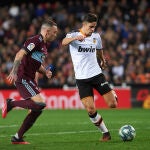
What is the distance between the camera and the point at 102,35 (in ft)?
85.9

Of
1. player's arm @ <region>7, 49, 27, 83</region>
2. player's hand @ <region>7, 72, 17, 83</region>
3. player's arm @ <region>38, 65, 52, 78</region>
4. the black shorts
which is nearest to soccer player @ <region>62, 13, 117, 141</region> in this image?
the black shorts

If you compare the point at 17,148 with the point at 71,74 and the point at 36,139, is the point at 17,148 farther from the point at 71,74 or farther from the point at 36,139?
the point at 71,74

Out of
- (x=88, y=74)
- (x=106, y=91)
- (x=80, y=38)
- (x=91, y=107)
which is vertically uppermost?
(x=80, y=38)

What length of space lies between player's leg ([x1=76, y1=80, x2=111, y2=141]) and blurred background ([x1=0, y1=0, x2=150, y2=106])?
1174 centimetres

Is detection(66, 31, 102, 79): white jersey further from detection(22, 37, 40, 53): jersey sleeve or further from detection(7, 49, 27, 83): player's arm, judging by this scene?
detection(7, 49, 27, 83): player's arm

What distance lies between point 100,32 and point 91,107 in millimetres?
14561

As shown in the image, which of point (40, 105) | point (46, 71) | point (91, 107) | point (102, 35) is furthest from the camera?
point (102, 35)

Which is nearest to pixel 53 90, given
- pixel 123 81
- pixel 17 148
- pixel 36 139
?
pixel 123 81

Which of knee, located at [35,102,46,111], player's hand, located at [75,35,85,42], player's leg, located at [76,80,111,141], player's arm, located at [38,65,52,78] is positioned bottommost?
player's leg, located at [76,80,111,141]

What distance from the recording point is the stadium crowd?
967 inches

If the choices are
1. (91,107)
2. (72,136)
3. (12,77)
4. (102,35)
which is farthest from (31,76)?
(102,35)

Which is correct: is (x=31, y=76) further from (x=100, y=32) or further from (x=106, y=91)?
(x=100, y=32)

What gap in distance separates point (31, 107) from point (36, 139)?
1324 millimetres

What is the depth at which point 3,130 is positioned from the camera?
14000mm
